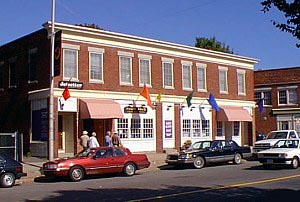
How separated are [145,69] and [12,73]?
8.69 meters

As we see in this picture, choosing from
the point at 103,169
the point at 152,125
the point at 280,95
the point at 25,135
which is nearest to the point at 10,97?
the point at 25,135

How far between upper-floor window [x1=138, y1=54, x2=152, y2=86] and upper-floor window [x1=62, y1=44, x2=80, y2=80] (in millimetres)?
5071

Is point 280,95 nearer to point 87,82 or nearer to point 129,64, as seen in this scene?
point 129,64

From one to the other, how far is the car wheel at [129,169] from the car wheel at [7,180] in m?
4.88

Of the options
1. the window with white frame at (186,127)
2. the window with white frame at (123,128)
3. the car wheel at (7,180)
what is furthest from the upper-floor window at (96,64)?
the car wheel at (7,180)

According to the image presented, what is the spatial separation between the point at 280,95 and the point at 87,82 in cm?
2848

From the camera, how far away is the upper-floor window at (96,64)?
30.1m

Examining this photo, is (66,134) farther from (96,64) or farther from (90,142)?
(90,142)

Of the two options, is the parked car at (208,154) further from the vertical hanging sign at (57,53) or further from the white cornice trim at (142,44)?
the white cornice trim at (142,44)

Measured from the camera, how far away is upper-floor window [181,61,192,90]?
35938 millimetres

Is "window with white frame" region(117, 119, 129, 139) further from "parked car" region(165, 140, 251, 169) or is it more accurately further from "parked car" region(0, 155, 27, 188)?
"parked car" region(0, 155, 27, 188)

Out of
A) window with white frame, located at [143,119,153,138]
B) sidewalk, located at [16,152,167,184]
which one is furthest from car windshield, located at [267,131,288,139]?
window with white frame, located at [143,119,153,138]

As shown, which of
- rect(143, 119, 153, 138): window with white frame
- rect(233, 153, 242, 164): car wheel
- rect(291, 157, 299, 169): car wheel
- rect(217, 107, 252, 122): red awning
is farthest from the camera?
rect(217, 107, 252, 122): red awning

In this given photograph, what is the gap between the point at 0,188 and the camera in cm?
1784
